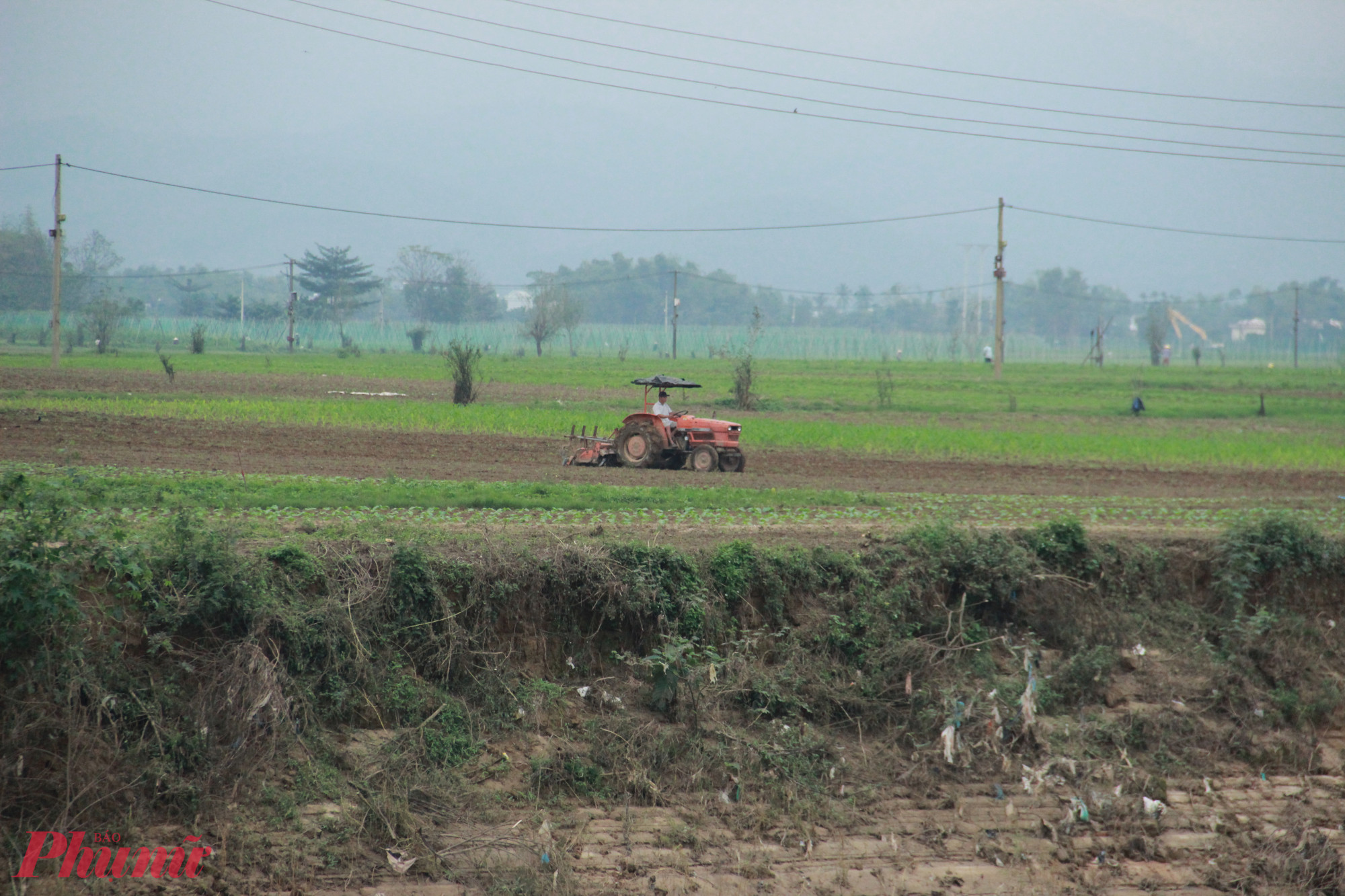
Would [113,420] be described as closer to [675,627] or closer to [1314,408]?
[675,627]

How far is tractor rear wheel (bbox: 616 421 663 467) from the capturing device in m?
18.3

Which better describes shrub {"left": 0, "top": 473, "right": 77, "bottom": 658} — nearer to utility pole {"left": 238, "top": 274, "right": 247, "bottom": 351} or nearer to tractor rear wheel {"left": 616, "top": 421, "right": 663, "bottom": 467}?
tractor rear wheel {"left": 616, "top": 421, "right": 663, "bottom": 467}

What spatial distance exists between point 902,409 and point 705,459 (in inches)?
673

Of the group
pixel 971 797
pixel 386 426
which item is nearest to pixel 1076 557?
pixel 971 797

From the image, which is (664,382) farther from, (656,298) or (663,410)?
(656,298)

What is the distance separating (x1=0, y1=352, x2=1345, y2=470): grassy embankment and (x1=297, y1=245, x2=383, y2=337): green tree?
4729 cm

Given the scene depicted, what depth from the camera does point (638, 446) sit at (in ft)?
60.8

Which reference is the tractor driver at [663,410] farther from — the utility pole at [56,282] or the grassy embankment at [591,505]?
the utility pole at [56,282]

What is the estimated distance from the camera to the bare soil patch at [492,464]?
16.9 meters

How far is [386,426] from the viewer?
24.0 m

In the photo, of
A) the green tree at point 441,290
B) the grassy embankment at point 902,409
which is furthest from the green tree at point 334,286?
the grassy embankment at point 902,409

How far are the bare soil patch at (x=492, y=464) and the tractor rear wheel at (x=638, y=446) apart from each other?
0.33m

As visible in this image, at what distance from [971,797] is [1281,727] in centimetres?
441

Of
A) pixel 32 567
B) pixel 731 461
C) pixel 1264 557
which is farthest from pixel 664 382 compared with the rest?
pixel 32 567
